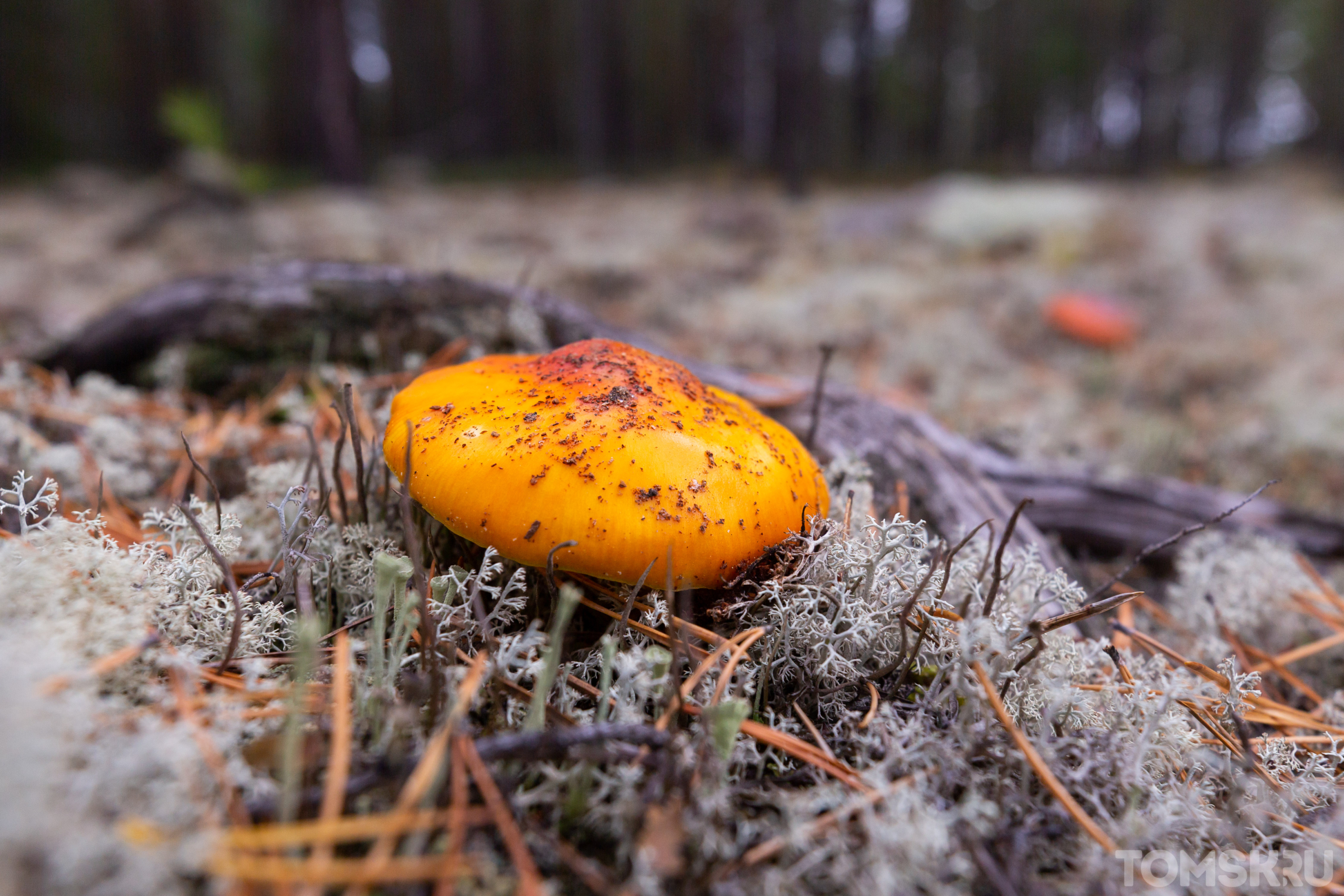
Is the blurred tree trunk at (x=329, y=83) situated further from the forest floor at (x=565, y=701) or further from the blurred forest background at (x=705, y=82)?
the forest floor at (x=565, y=701)

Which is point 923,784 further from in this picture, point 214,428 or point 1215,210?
point 1215,210

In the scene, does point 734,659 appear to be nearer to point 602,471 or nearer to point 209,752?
point 602,471

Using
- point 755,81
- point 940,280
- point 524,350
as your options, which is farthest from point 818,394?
point 755,81

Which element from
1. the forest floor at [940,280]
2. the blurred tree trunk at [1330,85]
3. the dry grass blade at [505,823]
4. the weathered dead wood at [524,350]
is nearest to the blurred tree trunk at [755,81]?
the forest floor at [940,280]

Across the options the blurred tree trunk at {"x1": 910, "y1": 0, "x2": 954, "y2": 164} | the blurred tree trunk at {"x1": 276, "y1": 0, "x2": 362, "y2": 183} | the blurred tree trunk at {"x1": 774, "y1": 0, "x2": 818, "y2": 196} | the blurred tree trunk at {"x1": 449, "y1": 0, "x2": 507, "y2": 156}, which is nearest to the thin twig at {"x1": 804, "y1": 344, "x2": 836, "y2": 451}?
the blurred tree trunk at {"x1": 276, "y1": 0, "x2": 362, "y2": 183}

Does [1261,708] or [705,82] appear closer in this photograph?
[1261,708]

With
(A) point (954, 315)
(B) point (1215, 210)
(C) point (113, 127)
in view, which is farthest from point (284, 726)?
(C) point (113, 127)

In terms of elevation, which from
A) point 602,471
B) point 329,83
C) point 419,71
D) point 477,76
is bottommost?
point 602,471
